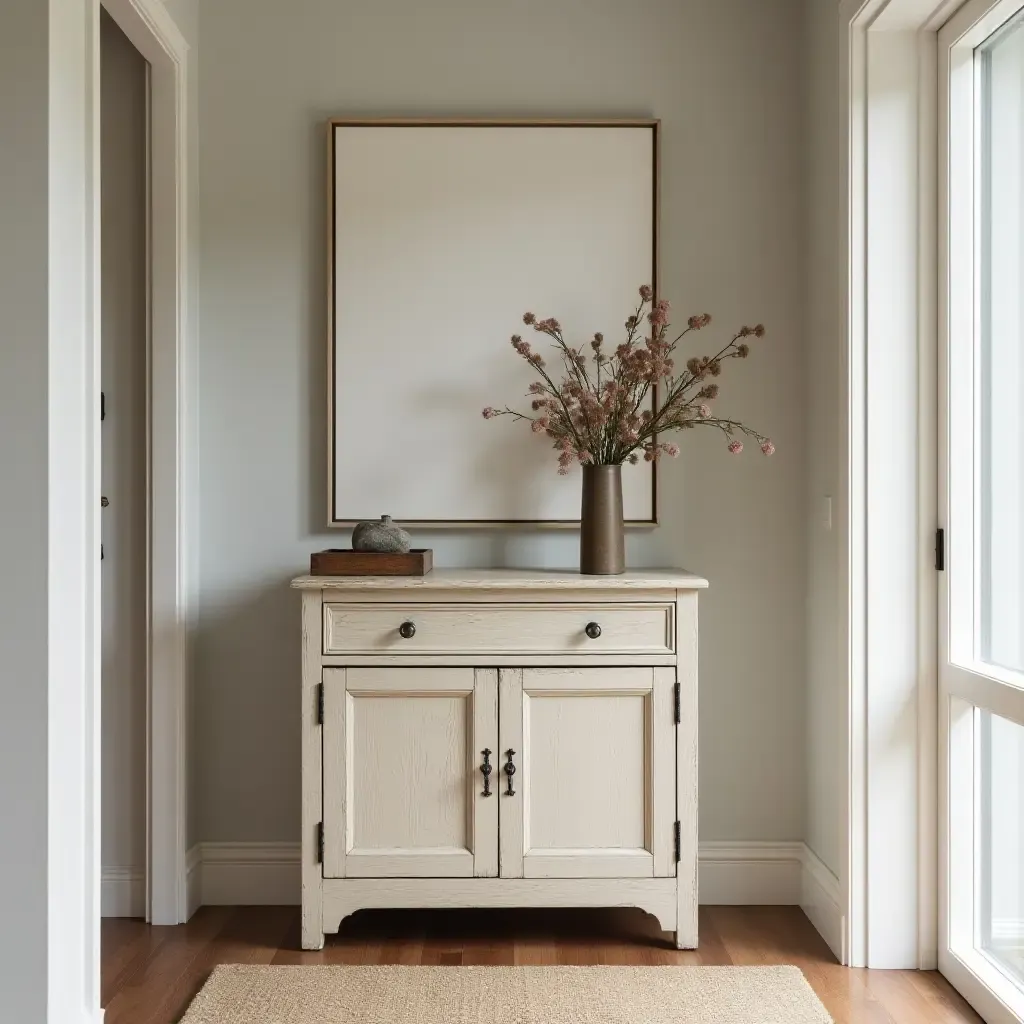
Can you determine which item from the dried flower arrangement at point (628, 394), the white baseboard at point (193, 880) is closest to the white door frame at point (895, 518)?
the dried flower arrangement at point (628, 394)

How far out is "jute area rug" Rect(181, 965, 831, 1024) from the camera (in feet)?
7.11

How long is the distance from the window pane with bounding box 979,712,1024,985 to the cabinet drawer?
752 mm

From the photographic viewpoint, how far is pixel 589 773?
2.50 metres

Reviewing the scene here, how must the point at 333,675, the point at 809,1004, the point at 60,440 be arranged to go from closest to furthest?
the point at 60,440 → the point at 809,1004 → the point at 333,675

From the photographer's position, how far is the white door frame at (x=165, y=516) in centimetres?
271

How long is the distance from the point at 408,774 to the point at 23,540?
3.62 feet

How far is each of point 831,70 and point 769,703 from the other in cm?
173

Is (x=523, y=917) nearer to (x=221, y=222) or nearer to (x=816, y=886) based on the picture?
(x=816, y=886)

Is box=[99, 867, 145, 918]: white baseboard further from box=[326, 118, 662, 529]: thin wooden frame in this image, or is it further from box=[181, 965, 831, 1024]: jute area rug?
box=[326, 118, 662, 529]: thin wooden frame

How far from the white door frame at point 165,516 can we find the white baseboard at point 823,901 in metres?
1.70

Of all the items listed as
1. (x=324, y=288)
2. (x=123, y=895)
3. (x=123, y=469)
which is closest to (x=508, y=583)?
(x=324, y=288)

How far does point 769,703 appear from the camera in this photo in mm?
2902

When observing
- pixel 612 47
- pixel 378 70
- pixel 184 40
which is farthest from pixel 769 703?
pixel 184 40

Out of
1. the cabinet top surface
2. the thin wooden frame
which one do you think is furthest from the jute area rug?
the thin wooden frame
